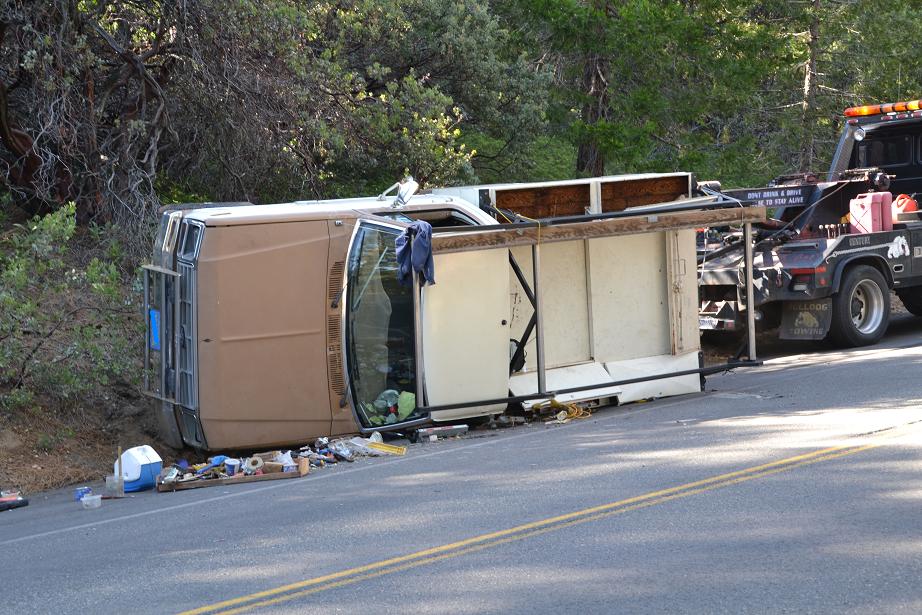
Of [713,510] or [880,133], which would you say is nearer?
[713,510]

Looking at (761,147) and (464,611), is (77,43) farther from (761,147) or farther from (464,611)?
(761,147)

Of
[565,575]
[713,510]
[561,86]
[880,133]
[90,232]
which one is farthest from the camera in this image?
[561,86]

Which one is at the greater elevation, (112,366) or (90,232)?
(90,232)

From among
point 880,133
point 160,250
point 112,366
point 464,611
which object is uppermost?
point 880,133

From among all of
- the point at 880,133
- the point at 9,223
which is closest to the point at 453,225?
the point at 9,223

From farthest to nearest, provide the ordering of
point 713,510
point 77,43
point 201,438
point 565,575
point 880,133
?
point 880,133 < point 77,43 < point 201,438 < point 713,510 < point 565,575

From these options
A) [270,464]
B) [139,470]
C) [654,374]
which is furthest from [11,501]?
[654,374]

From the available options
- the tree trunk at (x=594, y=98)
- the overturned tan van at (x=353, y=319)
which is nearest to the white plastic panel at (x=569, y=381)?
the overturned tan van at (x=353, y=319)

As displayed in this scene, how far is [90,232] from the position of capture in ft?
46.9

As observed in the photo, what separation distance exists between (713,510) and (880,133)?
11.7 m

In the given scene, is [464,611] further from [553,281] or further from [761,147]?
[761,147]

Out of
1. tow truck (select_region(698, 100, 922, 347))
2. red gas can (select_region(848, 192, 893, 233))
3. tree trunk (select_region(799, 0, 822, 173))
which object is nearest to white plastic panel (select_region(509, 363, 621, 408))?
tow truck (select_region(698, 100, 922, 347))

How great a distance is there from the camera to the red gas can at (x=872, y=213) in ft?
47.7

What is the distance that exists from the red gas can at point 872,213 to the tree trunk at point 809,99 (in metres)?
9.85
